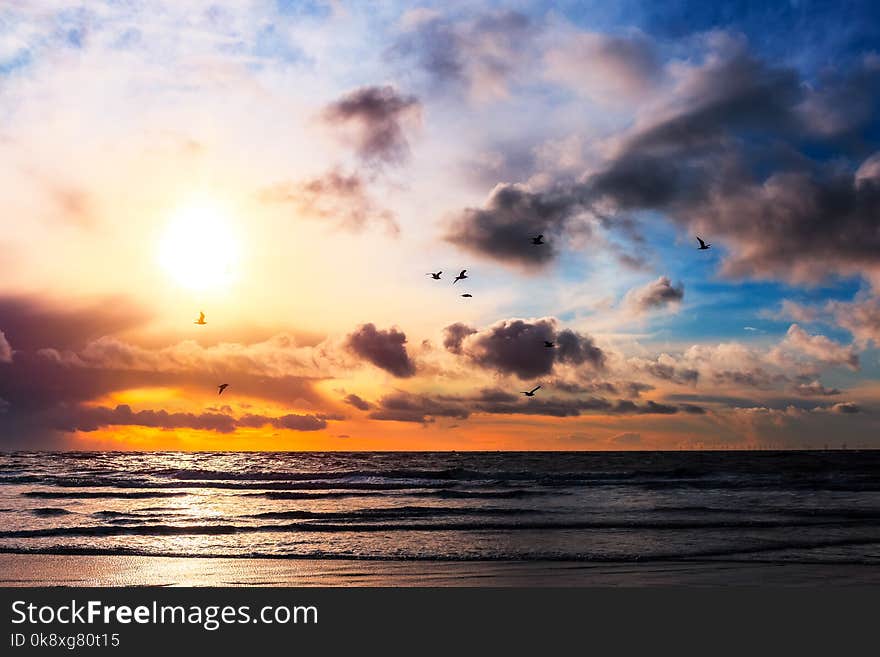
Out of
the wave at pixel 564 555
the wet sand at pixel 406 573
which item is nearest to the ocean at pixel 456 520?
the wave at pixel 564 555

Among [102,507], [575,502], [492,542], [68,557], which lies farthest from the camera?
[575,502]

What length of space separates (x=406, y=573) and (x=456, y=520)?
11681 mm

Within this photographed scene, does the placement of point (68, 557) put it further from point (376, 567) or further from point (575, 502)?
point (575, 502)

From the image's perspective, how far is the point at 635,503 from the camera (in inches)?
1361

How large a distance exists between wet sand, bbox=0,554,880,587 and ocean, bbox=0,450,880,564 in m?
1.03

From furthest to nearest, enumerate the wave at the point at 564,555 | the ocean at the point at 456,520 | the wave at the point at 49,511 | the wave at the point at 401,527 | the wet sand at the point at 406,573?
1. the wave at the point at 49,511
2. the wave at the point at 401,527
3. the ocean at the point at 456,520
4. the wave at the point at 564,555
5. the wet sand at the point at 406,573

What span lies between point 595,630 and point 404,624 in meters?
3.04

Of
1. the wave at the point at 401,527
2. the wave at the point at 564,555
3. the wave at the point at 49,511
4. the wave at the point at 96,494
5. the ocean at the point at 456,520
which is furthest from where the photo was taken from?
the wave at the point at 96,494

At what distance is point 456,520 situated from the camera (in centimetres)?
2752

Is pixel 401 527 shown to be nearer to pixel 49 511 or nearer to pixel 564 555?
pixel 564 555

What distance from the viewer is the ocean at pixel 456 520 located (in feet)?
64.0

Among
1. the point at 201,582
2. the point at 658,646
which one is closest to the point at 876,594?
the point at 658,646

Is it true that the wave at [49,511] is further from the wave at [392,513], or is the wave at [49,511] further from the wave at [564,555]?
the wave at [564,555]

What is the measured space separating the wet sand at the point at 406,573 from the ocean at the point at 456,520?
1.03 meters
